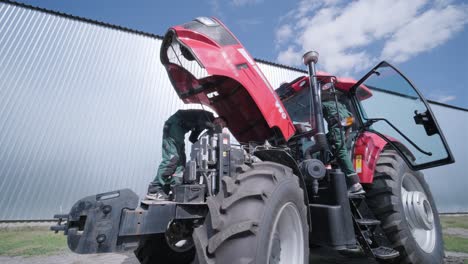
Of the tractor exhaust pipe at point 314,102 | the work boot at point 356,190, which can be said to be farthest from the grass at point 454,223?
the tractor exhaust pipe at point 314,102

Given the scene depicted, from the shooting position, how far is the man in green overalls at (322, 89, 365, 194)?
10.1 ft

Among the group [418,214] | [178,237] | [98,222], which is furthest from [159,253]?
[418,214]

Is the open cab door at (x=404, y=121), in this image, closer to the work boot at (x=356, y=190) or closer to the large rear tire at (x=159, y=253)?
the work boot at (x=356, y=190)

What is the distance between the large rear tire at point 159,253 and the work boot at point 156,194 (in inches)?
21.5

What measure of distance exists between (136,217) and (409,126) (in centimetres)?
376

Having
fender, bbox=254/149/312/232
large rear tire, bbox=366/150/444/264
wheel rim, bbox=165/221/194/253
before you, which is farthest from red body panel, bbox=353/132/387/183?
wheel rim, bbox=165/221/194/253

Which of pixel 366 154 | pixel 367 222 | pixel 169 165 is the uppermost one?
pixel 366 154

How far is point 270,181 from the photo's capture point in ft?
6.03

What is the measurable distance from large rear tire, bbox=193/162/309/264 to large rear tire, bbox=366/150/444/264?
1.63 meters

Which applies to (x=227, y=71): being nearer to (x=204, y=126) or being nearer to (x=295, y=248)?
(x=204, y=126)

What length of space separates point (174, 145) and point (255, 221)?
131cm

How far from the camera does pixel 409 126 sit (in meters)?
3.54

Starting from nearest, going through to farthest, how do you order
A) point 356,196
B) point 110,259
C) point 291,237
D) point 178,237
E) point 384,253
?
point 291,237, point 178,237, point 384,253, point 356,196, point 110,259

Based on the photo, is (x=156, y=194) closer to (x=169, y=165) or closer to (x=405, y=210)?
(x=169, y=165)
